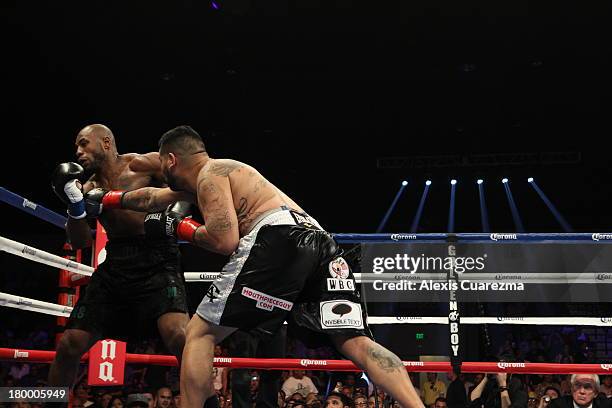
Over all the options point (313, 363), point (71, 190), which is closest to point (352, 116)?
point (313, 363)

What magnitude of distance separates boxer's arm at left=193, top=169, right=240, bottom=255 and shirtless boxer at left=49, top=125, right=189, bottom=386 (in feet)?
1.97

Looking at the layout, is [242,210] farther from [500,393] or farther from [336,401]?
[500,393]

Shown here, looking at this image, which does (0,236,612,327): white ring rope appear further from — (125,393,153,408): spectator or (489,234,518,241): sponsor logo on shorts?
(125,393,153,408): spectator

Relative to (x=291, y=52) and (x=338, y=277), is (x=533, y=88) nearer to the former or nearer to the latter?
(x=291, y=52)

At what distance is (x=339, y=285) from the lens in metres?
2.35

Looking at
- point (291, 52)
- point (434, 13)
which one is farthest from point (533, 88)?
point (291, 52)

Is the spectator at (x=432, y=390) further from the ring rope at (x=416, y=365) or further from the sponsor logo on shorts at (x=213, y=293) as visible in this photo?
the sponsor logo on shorts at (x=213, y=293)

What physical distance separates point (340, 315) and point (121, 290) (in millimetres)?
1036

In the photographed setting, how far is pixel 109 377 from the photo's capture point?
3.61 metres

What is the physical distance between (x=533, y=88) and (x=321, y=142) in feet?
10.1

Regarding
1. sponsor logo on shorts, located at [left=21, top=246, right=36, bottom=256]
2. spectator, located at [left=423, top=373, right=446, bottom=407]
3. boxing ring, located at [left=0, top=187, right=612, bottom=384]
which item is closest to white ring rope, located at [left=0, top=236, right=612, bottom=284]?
boxing ring, located at [left=0, top=187, right=612, bottom=384]

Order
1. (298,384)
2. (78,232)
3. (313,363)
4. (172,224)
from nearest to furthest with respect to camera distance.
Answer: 1. (172,224)
2. (78,232)
3. (313,363)
4. (298,384)

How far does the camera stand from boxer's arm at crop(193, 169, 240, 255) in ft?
7.47

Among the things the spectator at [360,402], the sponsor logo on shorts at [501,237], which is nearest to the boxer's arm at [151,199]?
the sponsor logo on shorts at [501,237]
